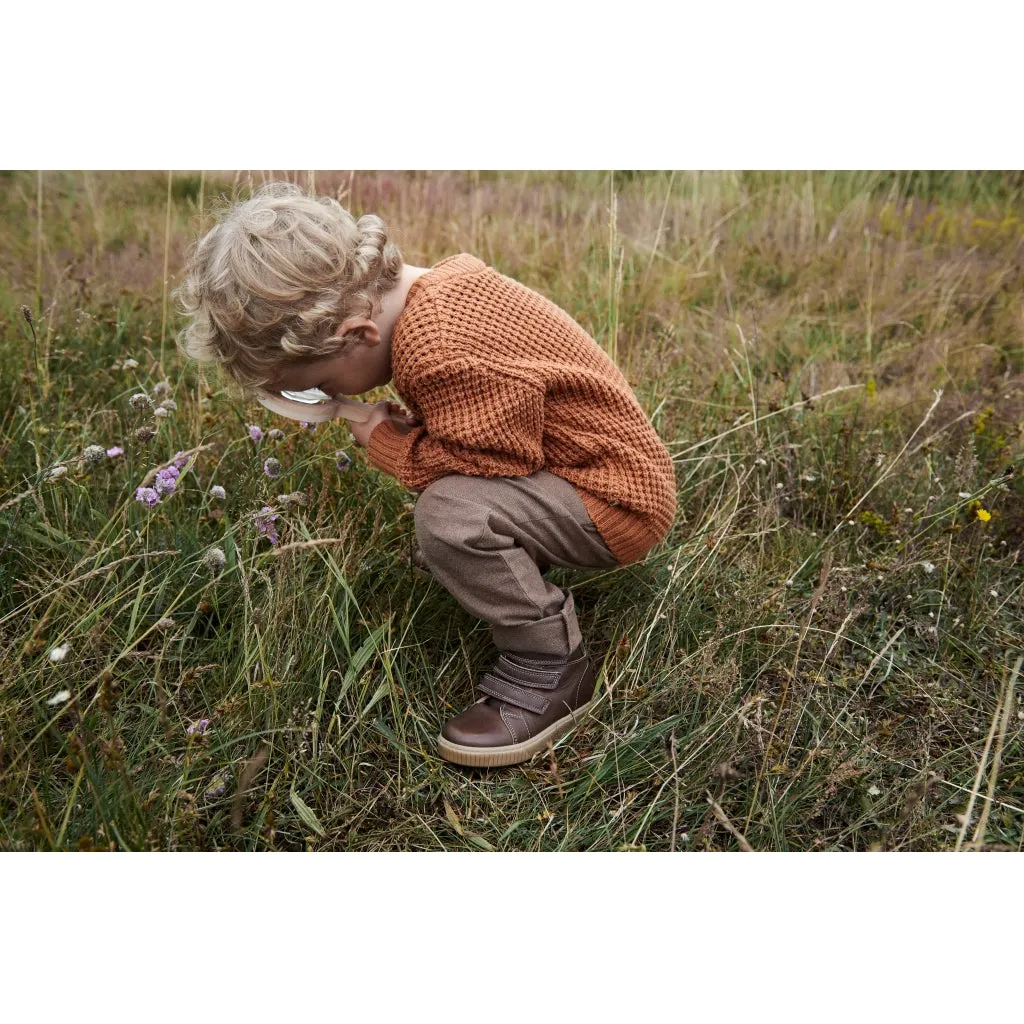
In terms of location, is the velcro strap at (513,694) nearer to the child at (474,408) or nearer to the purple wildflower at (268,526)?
the child at (474,408)

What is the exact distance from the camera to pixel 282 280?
1.89 meters

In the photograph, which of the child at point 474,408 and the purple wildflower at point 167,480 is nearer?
the child at point 474,408

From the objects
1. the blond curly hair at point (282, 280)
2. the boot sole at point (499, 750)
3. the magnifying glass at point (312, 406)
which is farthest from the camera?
the magnifying glass at point (312, 406)

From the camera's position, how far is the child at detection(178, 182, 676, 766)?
6.34 ft

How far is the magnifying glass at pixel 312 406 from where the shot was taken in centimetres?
215

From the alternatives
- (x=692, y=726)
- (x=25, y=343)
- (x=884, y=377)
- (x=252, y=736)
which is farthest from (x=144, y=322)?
(x=884, y=377)

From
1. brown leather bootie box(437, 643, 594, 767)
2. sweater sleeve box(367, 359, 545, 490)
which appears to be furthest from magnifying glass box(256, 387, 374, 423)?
brown leather bootie box(437, 643, 594, 767)

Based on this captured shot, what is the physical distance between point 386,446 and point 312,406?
0.22m

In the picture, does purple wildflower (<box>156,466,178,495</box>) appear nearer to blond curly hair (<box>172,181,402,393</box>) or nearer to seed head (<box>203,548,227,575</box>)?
seed head (<box>203,548,227,575</box>)

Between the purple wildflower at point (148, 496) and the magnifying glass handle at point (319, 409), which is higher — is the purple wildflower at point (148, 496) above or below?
below

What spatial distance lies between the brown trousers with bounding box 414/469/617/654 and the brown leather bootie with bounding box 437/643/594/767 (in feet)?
0.16

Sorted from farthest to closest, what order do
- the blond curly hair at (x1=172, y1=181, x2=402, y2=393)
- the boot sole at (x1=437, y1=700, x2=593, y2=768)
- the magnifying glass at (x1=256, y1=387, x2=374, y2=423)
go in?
the magnifying glass at (x1=256, y1=387, x2=374, y2=423) < the boot sole at (x1=437, y1=700, x2=593, y2=768) < the blond curly hair at (x1=172, y1=181, x2=402, y2=393)

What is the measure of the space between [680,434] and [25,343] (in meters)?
2.16

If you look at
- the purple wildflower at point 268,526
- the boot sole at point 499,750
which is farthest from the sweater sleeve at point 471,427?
the boot sole at point 499,750
